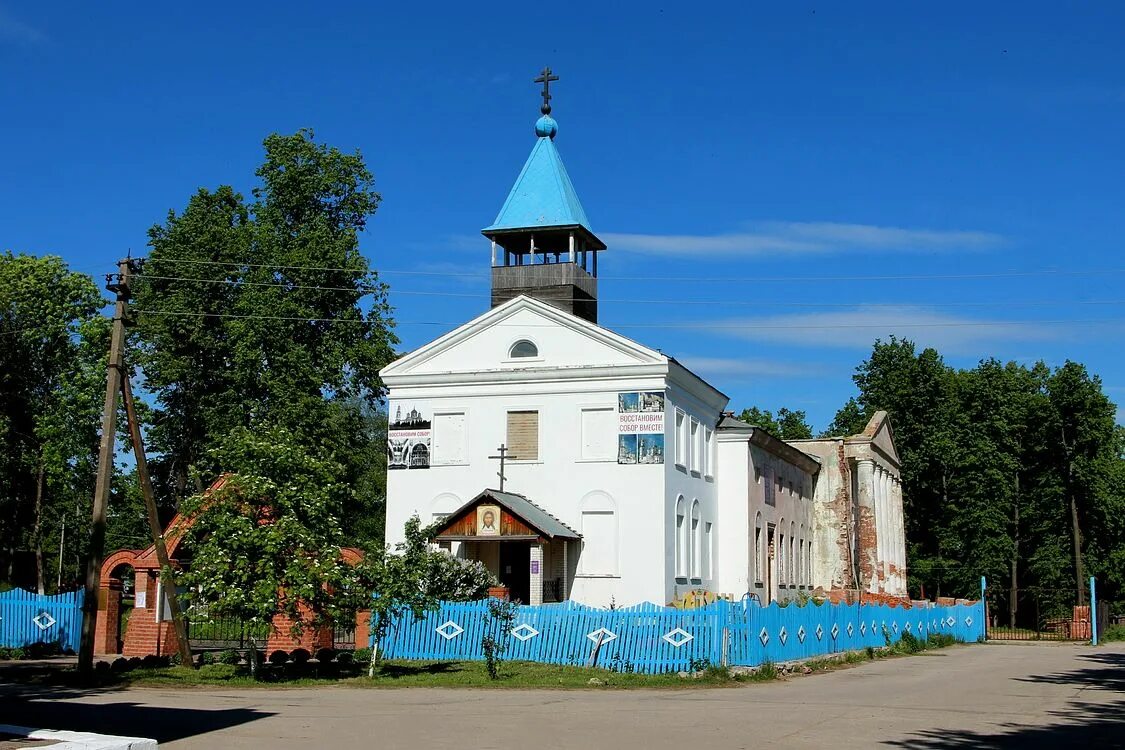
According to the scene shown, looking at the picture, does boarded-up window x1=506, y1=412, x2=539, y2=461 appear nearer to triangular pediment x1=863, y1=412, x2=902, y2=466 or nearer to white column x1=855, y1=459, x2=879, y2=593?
white column x1=855, y1=459, x2=879, y2=593

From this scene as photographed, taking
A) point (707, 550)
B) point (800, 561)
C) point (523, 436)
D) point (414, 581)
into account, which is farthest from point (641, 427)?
point (800, 561)

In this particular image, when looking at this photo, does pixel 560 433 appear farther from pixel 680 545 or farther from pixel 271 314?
pixel 271 314

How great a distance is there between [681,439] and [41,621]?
19.0 m

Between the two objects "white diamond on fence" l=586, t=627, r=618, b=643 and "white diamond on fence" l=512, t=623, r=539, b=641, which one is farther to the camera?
"white diamond on fence" l=512, t=623, r=539, b=641

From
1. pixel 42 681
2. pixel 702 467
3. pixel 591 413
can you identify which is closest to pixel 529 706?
A: pixel 42 681

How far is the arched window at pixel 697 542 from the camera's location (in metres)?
38.7

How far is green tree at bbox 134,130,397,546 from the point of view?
44.4m

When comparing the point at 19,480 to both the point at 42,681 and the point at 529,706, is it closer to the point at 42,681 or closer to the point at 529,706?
the point at 42,681

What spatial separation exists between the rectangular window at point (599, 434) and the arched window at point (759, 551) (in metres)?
9.32

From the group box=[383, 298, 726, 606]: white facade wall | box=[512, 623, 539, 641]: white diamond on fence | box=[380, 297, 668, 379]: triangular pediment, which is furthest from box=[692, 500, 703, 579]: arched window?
box=[512, 623, 539, 641]: white diamond on fence

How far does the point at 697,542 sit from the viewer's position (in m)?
39.2

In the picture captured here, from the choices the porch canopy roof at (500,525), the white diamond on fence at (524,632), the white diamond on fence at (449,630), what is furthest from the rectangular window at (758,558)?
the white diamond on fence at (524,632)

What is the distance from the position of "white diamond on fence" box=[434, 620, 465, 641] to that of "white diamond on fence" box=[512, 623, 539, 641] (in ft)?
4.86

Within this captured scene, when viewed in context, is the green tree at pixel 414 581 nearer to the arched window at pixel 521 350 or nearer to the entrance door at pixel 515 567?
the entrance door at pixel 515 567
